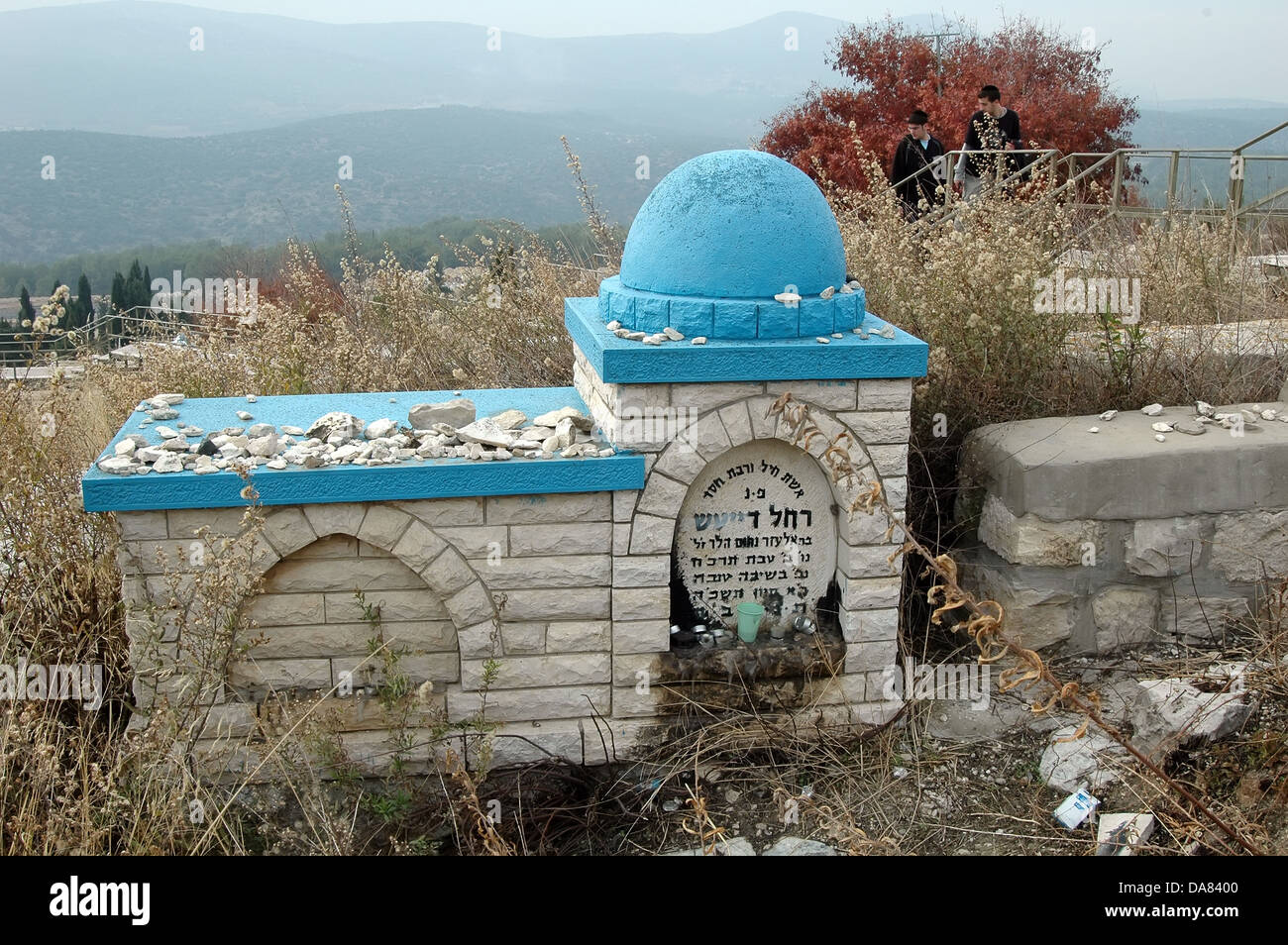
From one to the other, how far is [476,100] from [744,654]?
244 feet

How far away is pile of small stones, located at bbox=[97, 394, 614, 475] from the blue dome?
2.81 ft

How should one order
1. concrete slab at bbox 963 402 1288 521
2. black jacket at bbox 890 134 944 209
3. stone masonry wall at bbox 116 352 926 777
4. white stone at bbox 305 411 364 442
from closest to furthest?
stone masonry wall at bbox 116 352 926 777, white stone at bbox 305 411 364 442, concrete slab at bbox 963 402 1288 521, black jacket at bbox 890 134 944 209

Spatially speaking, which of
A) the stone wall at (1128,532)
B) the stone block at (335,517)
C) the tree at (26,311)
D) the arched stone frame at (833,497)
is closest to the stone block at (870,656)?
the arched stone frame at (833,497)

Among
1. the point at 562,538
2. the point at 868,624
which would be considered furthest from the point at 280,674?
the point at 868,624

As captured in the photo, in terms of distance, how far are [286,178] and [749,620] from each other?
45544 millimetres

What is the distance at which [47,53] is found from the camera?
227 ft

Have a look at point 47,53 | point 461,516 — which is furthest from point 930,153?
point 47,53

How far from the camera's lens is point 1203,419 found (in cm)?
552

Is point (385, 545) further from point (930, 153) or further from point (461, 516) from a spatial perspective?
point (930, 153)

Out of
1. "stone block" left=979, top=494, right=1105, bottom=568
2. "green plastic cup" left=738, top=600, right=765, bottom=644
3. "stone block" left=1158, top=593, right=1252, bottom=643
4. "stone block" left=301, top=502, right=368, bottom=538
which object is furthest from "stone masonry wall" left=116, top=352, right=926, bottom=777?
"stone block" left=1158, top=593, right=1252, bottom=643

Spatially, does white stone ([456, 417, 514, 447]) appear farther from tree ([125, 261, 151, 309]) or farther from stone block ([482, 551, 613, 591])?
tree ([125, 261, 151, 309])

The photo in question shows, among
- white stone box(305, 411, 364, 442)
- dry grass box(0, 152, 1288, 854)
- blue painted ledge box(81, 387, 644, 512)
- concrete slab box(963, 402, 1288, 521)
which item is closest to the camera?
dry grass box(0, 152, 1288, 854)

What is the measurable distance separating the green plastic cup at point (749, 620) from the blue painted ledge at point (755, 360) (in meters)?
1.11

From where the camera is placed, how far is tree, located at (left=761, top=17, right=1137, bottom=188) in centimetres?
1792
